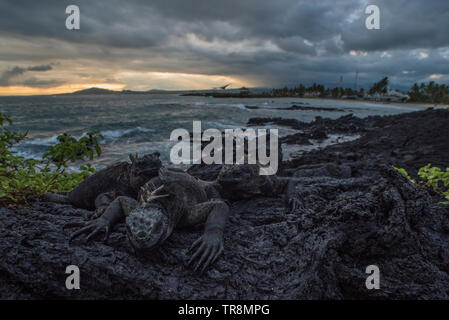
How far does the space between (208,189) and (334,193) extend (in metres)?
1.96

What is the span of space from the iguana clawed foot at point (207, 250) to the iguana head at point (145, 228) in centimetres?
35

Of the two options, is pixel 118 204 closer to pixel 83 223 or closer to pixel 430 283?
pixel 83 223

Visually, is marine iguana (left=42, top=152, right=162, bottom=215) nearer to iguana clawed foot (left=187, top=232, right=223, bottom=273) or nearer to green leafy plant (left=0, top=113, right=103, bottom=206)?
green leafy plant (left=0, top=113, right=103, bottom=206)

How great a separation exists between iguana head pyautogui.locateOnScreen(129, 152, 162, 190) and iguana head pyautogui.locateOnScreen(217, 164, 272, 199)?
904mm

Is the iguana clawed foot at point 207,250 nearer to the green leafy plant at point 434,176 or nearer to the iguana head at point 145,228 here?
the iguana head at point 145,228

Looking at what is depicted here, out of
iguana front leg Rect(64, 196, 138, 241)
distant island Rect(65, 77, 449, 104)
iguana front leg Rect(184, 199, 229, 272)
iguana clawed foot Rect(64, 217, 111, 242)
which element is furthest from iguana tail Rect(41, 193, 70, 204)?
distant island Rect(65, 77, 449, 104)

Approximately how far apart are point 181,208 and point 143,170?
86 centimetres

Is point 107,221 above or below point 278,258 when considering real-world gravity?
above

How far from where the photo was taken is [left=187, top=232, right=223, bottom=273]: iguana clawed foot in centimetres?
223

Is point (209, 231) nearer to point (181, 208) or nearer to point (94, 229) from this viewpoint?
point (181, 208)

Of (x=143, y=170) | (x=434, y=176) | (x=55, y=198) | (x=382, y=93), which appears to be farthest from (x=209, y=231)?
(x=382, y=93)

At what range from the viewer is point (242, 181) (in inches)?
136
